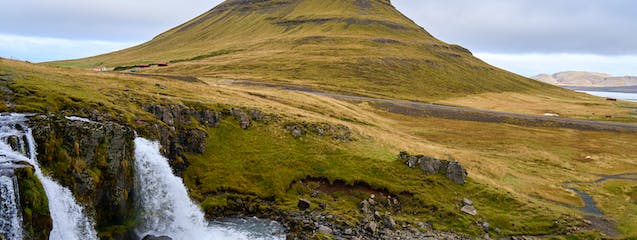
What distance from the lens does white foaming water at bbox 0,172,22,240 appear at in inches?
897

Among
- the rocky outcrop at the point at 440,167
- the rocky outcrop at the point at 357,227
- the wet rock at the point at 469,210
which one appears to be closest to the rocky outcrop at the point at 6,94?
the rocky outcrop at the point at 357,227

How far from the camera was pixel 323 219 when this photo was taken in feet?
135

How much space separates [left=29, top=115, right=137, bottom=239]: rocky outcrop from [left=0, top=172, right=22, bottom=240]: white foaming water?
15.3 feet

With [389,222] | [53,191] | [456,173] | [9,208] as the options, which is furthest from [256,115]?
[9,208]

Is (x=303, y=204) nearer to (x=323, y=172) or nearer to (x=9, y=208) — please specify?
(x=323, y=172)

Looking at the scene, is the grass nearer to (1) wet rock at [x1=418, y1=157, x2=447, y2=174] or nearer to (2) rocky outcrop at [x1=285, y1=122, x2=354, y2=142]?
(1) wet rock at [x1=418, y1=157, x2=447, y2=174]

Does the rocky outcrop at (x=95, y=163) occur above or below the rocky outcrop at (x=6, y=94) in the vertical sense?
below

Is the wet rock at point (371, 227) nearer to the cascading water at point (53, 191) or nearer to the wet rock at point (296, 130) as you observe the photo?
the wet rock at point (296, 130)

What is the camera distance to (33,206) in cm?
2444

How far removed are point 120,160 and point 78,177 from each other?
476 centimetres

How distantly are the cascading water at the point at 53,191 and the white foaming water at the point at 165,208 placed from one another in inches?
265

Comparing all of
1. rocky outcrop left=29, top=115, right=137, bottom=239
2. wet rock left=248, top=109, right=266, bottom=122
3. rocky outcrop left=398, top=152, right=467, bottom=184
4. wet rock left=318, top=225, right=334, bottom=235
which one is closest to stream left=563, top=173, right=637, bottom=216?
rocky outcrop left=398, top=152, right=467, bottom=184

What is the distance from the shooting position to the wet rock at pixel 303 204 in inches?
1700

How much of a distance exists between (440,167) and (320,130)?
674 inches
